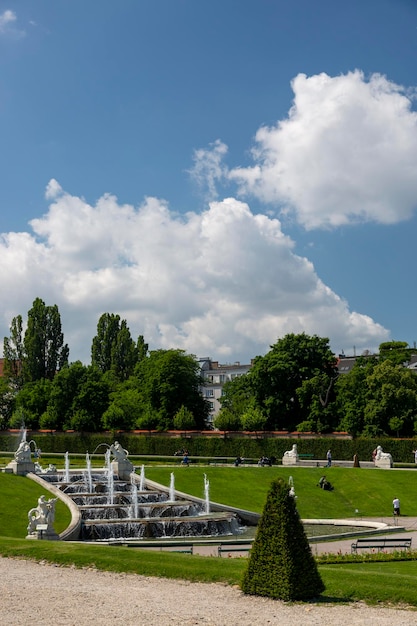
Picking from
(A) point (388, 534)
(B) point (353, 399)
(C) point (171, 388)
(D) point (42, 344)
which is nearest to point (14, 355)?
(D) point (42, 344)

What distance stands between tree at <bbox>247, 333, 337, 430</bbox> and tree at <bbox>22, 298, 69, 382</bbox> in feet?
95.8

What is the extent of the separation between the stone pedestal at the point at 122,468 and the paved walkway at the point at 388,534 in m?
15.6

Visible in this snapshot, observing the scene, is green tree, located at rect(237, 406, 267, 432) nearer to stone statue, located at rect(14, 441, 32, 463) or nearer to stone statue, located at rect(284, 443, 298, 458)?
stone statue, located at rect(284, 443, 298, 458)

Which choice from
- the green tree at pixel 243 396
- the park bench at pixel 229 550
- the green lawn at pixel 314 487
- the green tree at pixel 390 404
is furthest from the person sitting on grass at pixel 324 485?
the green tree at pixel 243 396

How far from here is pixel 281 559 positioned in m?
14.4

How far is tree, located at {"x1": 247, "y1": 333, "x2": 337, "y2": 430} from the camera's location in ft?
253

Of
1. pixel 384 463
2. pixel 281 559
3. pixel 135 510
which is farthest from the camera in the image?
pixel 384 463

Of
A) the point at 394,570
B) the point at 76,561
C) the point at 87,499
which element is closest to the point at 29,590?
the point at 76,561

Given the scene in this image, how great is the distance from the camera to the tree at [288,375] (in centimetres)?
7706

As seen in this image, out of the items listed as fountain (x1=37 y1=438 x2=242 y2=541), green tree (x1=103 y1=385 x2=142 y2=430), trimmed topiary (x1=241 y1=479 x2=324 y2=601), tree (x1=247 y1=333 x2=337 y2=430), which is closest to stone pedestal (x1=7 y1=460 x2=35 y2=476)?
fountain (x1=37 y1=438 x2=242 y2=541)

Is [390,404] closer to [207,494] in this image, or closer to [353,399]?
[353,399]

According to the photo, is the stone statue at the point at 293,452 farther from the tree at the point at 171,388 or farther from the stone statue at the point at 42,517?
the stone statue at the point at 42,517

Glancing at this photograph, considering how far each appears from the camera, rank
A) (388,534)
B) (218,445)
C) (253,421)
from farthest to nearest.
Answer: (253,421) < (218,445) < (388,534)

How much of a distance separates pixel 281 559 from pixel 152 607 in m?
2.59
